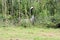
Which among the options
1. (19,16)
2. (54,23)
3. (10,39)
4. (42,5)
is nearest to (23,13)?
(19,16)

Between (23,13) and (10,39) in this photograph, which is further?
(23,13)

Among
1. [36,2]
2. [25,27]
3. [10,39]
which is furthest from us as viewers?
[36,2]

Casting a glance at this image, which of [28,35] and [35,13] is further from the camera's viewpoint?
[35,13]

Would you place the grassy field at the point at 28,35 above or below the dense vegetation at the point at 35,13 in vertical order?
below

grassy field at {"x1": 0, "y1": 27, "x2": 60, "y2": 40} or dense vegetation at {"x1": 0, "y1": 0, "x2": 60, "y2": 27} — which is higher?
dense vegetation at {"x1": 0, "y1": 0, "x2": 60, "y2": 27}

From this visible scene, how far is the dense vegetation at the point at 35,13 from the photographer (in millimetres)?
14073

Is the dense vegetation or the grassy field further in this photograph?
the dense vegetation

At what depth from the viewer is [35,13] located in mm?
14742

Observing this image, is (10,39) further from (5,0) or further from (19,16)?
(5,0)

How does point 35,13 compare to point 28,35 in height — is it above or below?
above

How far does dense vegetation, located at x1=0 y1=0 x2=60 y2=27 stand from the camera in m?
14.1

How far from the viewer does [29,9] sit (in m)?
14.8

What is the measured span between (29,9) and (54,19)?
208cm

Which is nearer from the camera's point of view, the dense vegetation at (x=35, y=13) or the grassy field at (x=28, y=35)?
the grassy field at (x=28, y=35)
